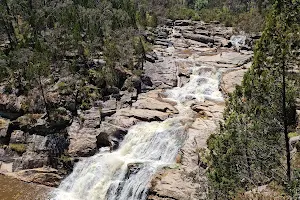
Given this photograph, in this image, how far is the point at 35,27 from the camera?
205 feet

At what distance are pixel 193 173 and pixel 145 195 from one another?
174 inches

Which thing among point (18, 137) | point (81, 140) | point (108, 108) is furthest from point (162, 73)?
point (18, 137)

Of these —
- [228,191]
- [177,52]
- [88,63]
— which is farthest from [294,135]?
[177,52]

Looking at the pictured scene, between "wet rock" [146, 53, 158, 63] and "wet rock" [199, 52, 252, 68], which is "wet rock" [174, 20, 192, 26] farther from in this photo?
"wet rock" [146, 53, 158, 63]

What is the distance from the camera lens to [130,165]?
31.7 meters

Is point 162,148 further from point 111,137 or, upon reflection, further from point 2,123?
point 2,123

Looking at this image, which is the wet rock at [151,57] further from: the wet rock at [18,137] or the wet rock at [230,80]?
the wet rock at [18,137]

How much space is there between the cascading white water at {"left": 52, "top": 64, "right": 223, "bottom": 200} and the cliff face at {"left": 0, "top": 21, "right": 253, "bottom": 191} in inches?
38.7

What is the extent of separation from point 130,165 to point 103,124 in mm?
9284

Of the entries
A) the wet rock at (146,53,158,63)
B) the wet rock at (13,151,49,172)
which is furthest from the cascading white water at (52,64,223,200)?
the wet rock at (146,53,158,63)

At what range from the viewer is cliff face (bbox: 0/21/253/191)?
29922mm

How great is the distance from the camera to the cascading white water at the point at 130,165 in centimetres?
3070

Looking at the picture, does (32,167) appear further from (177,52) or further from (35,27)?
(177,52)

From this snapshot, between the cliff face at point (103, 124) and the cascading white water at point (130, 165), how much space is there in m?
0.98
